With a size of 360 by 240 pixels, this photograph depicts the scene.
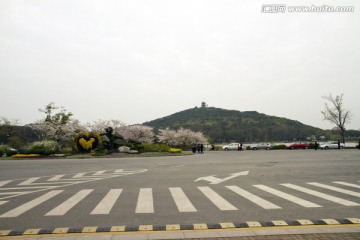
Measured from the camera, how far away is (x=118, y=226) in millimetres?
6031

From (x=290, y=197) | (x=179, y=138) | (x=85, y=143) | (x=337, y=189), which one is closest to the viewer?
(x=290, y=197)

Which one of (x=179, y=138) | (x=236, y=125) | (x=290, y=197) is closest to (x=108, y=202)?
(x=290, y=197)

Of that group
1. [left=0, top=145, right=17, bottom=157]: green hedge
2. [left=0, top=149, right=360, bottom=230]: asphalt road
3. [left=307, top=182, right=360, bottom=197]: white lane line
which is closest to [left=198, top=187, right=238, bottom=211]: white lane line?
[left=0, top=149, right=360, bottom=230]: asphalt road

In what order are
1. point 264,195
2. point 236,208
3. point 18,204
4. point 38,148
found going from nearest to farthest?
point 236,208 → point 18,204 → point 264,195 → point 38,148

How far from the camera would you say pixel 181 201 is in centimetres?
838

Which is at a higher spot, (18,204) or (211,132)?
(211,132)

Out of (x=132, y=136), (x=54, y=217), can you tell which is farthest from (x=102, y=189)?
(x=132, y=136)

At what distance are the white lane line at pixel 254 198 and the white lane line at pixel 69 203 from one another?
5.32m

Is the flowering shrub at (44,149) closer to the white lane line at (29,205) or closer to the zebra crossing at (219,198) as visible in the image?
the zebra crossing at (219,198)

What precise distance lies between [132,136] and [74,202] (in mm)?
49511

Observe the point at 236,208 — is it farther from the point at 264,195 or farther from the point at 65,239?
the point at 65,239

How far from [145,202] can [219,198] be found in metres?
2.34

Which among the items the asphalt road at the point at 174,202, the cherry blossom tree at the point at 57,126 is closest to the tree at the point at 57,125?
the cherry blossom tree at the point at 57,126

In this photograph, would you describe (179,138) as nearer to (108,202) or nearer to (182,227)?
(108,202)
